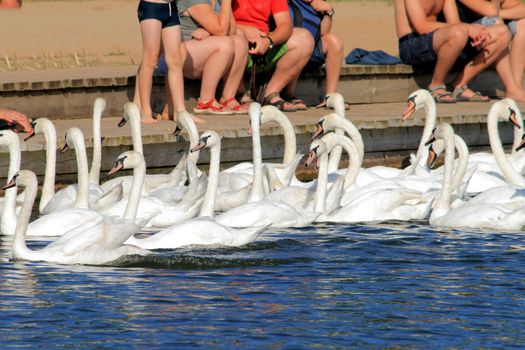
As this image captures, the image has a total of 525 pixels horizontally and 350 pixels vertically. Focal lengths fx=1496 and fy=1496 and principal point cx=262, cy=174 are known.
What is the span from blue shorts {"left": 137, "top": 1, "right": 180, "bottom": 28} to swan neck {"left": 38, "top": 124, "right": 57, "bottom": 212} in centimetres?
193

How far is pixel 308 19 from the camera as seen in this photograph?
47.4ft

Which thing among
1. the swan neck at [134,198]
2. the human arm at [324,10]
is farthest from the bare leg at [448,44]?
the swan neck at [134,198]

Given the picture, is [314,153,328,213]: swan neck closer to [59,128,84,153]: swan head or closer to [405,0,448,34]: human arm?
[59,128,84,153]: swan head

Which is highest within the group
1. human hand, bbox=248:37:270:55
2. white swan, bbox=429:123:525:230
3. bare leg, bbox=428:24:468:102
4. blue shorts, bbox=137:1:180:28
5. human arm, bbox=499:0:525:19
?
blue shorts, bbox=137:1:180:28

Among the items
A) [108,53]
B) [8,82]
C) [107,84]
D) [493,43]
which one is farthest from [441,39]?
[108,53]

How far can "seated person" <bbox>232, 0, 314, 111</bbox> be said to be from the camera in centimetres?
1387

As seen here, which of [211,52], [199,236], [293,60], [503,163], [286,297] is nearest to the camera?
[286,297]

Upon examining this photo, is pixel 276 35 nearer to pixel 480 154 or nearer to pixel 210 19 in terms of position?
pixel 210 19

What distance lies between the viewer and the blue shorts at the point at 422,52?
1538 cm

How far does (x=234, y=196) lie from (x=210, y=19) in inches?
96.3

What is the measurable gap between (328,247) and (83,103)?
4900 mm

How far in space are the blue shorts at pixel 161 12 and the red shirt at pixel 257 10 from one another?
53.6 inches

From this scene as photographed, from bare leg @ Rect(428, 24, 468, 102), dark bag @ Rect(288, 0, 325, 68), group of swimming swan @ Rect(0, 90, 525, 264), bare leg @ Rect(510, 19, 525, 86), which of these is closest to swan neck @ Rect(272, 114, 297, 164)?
group of swimming swan @ Rect(0, 90, 525, 264)

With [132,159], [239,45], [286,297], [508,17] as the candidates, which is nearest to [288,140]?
[239,45]
